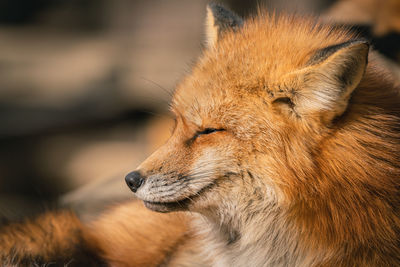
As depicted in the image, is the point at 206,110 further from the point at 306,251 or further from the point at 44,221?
the point at 44,221

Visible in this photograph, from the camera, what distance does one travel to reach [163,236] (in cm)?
254

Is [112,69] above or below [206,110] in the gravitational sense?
below

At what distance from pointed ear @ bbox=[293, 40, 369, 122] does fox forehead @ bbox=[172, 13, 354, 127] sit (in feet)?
0.21

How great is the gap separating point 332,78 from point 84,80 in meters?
4.91

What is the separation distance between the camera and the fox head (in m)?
1.72

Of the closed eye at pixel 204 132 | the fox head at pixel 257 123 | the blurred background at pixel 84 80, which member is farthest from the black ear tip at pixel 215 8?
the blurred background at pixel 84 80

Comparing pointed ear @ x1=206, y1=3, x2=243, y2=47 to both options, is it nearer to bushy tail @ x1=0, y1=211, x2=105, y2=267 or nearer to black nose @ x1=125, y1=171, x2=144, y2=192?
black nose @ x1=125, y1=171, x2=144, y2=192

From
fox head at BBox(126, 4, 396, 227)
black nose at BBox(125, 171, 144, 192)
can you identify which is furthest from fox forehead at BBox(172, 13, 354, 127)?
black nose at BBox(125, 171, 144, 192)

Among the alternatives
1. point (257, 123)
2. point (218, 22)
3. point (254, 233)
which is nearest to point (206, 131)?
point (257, 123)

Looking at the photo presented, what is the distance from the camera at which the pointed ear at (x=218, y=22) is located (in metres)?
2.37

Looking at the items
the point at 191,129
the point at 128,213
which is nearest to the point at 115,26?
the point at 128,213

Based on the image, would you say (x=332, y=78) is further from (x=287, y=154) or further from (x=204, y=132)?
(x=204, y=132)

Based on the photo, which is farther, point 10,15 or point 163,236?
point 10,15

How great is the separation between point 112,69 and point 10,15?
158 centimetres
